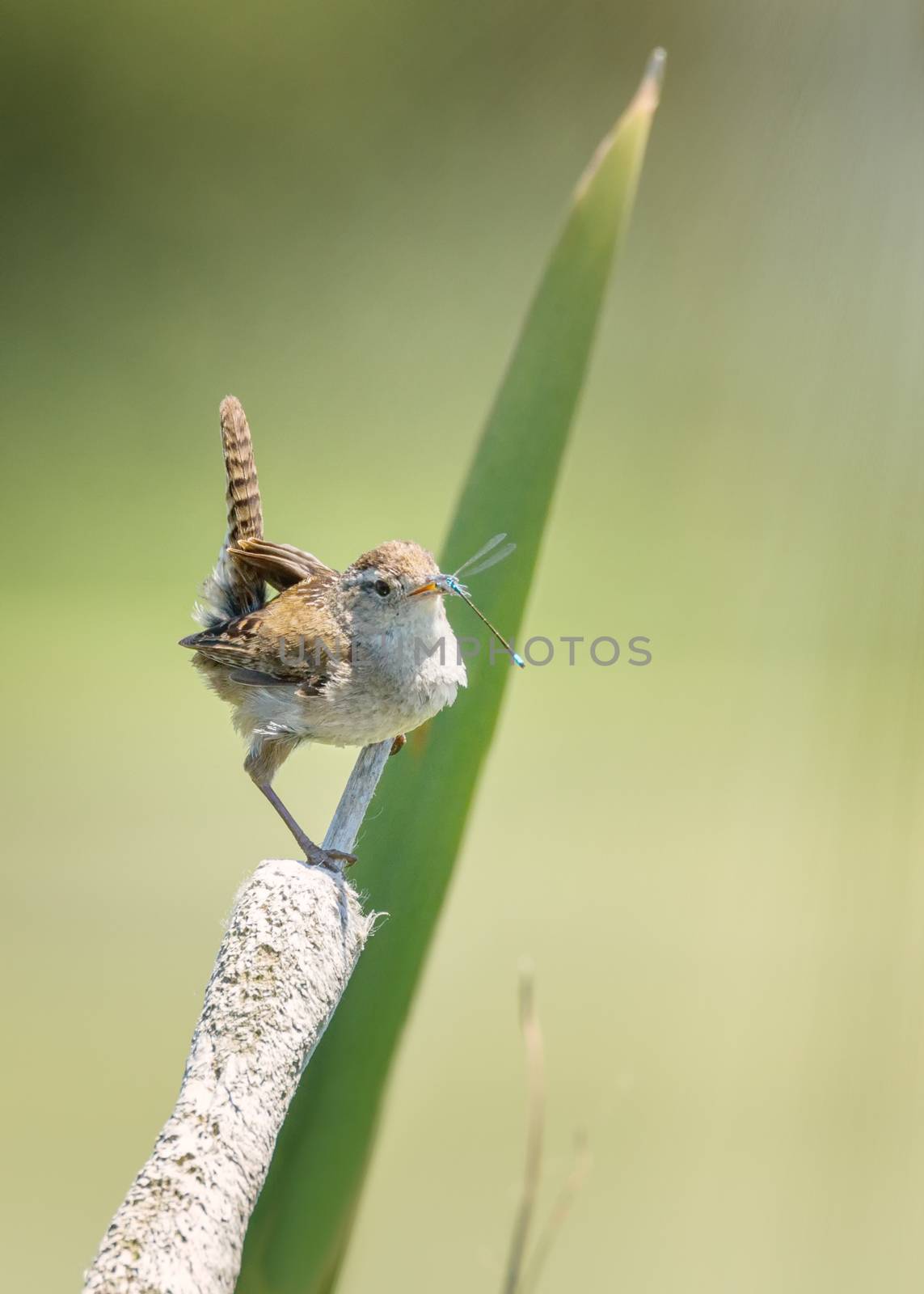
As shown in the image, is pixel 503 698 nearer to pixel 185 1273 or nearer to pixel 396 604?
pixel 396 604

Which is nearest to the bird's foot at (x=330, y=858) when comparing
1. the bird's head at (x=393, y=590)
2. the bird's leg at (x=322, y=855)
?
the bird's leg at (x=322, y=855)

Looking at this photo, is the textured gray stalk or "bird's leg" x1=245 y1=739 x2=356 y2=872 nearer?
the textured gray stalk

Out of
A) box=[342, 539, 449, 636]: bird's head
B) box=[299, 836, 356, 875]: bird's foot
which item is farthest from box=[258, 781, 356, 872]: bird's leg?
box=[342, 539, 449, 636]: bird's head

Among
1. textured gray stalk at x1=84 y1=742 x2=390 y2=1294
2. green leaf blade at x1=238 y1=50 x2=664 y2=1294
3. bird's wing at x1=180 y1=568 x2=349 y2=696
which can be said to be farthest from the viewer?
bird's wing at x1=180 y1=568 x2=349 y2=696

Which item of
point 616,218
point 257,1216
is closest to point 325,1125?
point 257,1216

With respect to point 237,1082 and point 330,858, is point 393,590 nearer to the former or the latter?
point 330,858

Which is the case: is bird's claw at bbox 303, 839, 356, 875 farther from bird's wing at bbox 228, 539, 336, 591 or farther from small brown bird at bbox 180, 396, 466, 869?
bird's wing at bbox 228, 539, 336, 591

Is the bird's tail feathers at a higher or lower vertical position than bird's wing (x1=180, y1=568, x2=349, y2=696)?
higher
